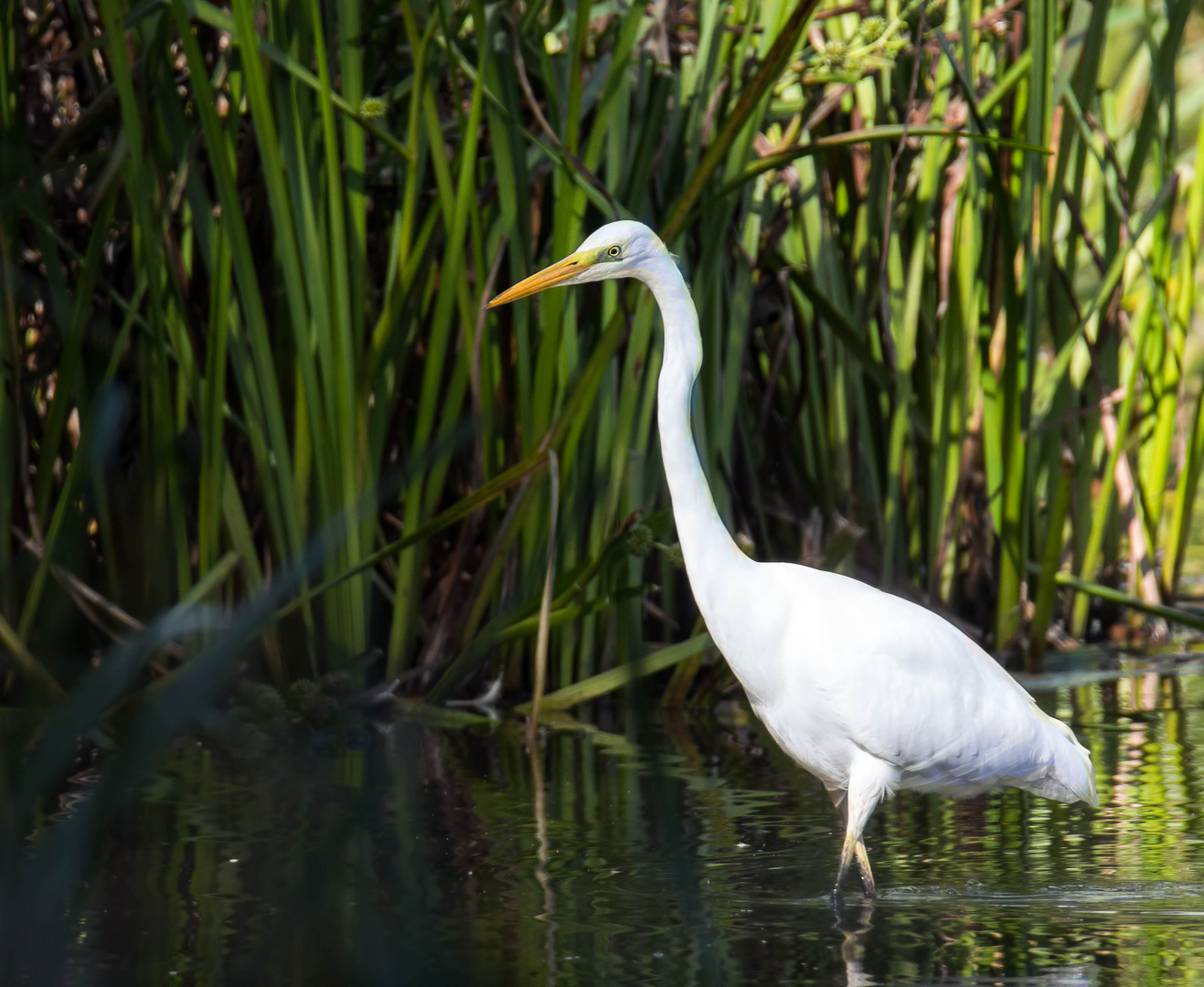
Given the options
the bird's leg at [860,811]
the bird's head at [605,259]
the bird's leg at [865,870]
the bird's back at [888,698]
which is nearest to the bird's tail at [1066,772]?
the bird's back at [888,698]

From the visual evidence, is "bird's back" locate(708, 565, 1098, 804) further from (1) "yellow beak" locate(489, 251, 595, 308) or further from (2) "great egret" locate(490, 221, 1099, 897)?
(1) "yellow beak" locate(489, 251, 595, 308)

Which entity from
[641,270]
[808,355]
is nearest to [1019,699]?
[641,270]

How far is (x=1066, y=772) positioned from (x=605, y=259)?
1.40m

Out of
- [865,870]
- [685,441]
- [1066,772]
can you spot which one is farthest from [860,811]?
A: [685,441]

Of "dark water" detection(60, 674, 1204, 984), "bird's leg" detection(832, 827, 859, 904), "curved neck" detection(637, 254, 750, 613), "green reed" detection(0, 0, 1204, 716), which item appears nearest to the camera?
"dark water" detection(60, 674, 1204, 984)

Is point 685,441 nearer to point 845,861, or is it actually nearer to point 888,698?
point 888,698

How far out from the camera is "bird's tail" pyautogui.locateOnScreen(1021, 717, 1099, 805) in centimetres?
309

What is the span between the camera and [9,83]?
357 centimetres

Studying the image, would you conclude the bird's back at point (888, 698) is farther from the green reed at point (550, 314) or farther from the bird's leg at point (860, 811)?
the green reed at point (550, 314)

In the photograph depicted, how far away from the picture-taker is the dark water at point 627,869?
237 centimetres

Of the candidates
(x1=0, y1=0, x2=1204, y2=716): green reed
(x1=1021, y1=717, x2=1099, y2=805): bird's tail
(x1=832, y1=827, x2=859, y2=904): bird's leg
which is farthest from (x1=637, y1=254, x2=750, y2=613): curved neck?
(x1=1021, y1=717, x2=1099, y2=805): bird's tail

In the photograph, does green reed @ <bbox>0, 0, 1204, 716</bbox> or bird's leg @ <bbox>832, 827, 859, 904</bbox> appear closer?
bird's leg @ <bbox>832, 827, 859, 904</bbox>

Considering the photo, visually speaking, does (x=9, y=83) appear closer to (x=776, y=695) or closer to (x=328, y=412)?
(x=328, y=412)

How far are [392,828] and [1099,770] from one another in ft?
5.54
